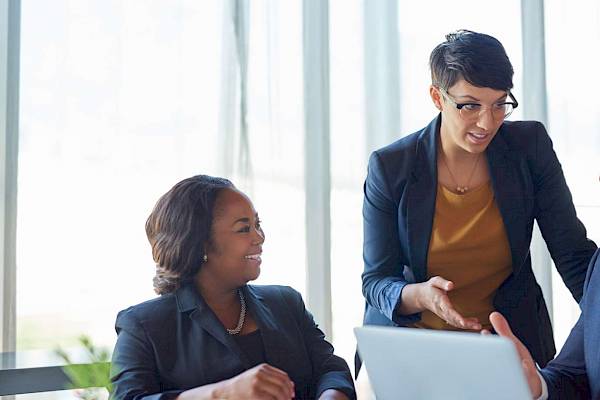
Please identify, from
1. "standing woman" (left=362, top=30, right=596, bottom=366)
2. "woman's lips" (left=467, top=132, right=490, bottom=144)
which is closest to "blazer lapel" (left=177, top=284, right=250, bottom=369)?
"standing woman" (left=362, top=30, right=596, bottom=366)

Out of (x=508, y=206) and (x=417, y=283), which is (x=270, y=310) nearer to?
(x=417, y=283)

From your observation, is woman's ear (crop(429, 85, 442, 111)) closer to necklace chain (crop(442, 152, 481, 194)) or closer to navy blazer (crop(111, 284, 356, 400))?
necklace chain (crop(442, 152, 481, 194))

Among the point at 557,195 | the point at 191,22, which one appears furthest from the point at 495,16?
the point at 557,195

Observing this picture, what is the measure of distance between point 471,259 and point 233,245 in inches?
23.5

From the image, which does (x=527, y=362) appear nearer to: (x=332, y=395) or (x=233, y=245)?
(x=332, y=395)

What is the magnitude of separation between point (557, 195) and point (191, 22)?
1600 mm

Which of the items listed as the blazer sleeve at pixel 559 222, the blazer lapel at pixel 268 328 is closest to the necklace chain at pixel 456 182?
the blazer sleeve at pixel 559 222

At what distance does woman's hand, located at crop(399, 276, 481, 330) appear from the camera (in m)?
1.93

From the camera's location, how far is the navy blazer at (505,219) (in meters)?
2.21

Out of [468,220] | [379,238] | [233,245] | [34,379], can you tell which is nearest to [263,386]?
[233,245]

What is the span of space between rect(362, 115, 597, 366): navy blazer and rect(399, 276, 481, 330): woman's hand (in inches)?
3.1

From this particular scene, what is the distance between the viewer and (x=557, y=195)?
2.23 metres

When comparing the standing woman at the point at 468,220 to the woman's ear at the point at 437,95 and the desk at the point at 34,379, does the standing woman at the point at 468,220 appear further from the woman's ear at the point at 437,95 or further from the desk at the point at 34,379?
the desk at the point at 34,379

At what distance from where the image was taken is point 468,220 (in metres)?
2.25
